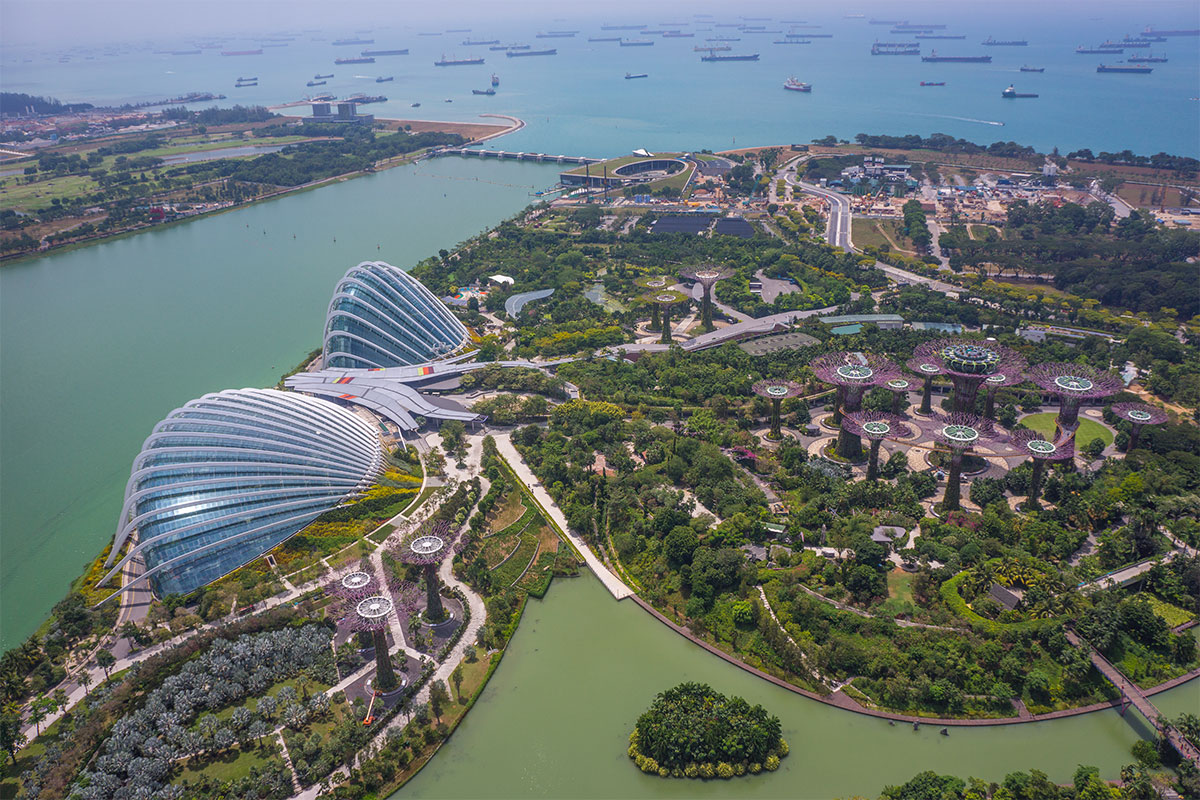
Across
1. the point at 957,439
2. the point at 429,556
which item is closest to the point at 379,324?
the point at 429,556

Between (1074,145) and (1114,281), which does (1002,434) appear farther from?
(1074,145)

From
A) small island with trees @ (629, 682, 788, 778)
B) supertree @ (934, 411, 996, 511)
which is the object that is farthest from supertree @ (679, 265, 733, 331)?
small island with trees @ (629, 682, 788, 778)

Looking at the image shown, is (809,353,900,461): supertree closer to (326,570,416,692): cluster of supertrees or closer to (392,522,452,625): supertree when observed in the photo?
(392,522,452,625): supertree

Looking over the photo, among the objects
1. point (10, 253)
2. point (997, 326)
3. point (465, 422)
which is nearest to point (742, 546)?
point (465, 422)

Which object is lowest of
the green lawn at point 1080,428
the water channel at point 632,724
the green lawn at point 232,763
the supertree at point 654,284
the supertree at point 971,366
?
the water channel at point 632,724

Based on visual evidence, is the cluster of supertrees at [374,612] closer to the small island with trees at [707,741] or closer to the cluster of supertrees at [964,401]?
the small island with trees at [707,741]

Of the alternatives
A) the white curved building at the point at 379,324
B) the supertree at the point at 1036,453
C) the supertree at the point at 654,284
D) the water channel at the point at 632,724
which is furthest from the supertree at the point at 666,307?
the water channel at the point at 632,724
